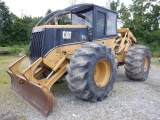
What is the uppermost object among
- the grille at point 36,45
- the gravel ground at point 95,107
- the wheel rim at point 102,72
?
the grille at point 36,45

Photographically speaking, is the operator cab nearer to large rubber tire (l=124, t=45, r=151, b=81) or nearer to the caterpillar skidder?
the caterpillar skidder

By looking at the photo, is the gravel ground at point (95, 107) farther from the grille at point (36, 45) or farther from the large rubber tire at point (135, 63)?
the grille at point (36, 45)

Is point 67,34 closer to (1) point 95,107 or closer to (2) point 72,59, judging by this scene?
(2) point 72,59

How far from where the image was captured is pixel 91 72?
481 cm

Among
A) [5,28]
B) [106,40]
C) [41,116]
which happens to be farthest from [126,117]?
[5,28]

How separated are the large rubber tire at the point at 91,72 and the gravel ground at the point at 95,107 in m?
0.30

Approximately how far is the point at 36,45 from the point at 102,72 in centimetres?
184

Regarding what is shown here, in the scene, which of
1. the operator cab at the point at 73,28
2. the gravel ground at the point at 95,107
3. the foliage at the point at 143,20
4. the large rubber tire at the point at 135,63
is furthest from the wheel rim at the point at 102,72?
the foliage at the point at 143,20

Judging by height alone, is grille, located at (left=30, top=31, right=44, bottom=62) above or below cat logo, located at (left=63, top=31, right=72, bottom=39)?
below

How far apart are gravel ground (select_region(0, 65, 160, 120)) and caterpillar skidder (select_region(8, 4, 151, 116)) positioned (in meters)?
0.20

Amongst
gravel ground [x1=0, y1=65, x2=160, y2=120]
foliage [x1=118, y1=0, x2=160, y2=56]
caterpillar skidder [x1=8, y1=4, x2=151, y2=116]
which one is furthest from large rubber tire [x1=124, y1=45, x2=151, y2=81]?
foliage [x1=118, y1=0, x2=160, y2=56]

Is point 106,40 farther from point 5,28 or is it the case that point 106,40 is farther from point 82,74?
point 5,28

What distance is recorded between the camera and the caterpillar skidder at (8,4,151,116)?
15.1 ft

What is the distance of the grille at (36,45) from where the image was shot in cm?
521
